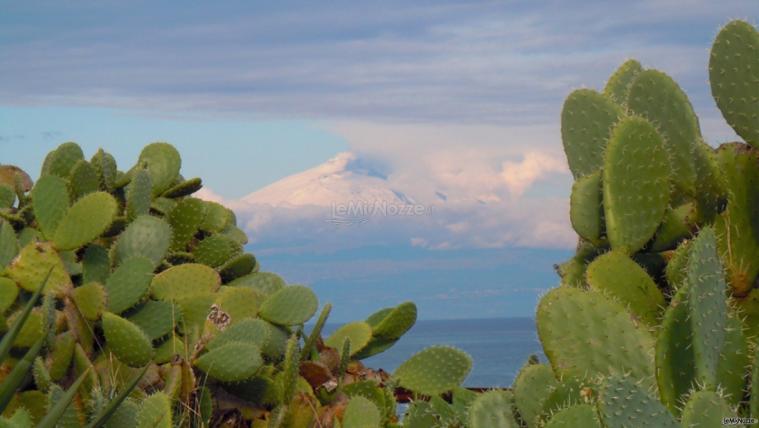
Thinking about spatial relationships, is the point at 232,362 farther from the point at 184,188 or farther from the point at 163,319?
the point at 184,188

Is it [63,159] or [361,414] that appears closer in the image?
[361,414]

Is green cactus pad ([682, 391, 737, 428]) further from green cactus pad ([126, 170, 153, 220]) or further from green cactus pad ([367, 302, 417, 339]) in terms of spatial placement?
green cactus pad ([367, 302, 417, 339])

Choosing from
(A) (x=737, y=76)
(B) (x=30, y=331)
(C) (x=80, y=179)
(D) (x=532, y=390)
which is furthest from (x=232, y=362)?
(A) (x=737, y=76)

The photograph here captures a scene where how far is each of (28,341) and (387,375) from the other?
2.11 metres

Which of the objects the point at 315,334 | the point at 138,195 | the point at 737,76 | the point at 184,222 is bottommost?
the point at 315,334

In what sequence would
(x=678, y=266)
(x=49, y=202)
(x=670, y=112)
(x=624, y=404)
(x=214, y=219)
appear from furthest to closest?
(x=214, y=219) < (x=49, y=202) < (x=670, y=112) < (x=678, y=266) < (x=624, y=404)

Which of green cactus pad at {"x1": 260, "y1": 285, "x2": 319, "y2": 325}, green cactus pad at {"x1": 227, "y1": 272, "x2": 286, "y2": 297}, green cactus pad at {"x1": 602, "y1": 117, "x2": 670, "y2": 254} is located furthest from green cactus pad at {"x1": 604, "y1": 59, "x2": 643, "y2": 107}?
green cactus pad at {"x1": 227, "y1": 272, "x2": 286, "y2": 297}

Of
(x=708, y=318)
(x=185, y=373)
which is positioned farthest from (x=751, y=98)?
(x=185, y=373)

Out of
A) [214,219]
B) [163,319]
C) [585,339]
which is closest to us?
[585,339]

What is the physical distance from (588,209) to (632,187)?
0.18m

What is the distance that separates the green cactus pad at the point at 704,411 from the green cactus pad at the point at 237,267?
4.06 metres

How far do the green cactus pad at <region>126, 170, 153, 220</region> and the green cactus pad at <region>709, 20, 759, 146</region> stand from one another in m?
3.21

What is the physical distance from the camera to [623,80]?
380cm

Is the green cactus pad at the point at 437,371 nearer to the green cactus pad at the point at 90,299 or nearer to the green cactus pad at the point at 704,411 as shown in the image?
the green cactus pad at the point at 90,299
